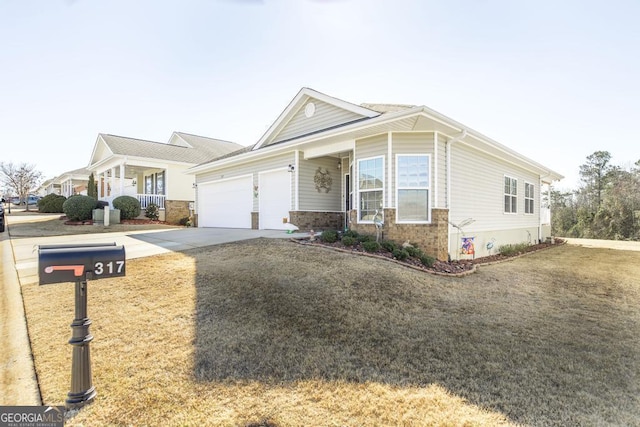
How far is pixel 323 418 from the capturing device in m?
2.30

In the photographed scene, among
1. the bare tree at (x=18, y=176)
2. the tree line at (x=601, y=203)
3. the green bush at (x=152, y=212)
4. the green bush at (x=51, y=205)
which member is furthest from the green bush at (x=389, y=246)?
the bare tree at (x=18, y=176)

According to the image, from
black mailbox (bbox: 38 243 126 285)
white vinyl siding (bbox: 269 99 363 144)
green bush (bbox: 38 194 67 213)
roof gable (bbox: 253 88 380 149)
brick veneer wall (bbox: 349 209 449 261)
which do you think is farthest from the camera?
green bush (bbox: 38 194 67 213)

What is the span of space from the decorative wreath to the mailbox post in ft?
31.0

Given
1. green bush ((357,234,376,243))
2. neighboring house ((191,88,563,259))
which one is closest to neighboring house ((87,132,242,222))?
neighboring house ((191,88,563,259))

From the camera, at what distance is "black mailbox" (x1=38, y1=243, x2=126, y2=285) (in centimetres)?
223

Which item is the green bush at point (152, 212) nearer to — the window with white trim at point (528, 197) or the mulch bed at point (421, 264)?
the mulch bed at point (421, 264)

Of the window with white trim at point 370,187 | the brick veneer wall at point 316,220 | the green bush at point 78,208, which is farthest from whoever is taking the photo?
the green bush at point 78,208

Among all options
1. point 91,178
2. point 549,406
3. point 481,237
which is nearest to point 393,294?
point 549,406

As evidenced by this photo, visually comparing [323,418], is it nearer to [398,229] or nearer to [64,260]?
[64,260]

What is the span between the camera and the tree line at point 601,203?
1093 inches

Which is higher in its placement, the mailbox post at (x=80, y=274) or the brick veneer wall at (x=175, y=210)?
the brick veneer wall at (x=175, y=210)

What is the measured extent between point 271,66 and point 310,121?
2254 mm

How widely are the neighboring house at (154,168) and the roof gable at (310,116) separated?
7.92 meters

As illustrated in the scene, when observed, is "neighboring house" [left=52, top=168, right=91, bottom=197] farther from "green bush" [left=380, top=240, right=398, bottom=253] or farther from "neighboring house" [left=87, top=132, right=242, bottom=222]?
"green bush" [left=380, top=240, right=398, bottom=253]
